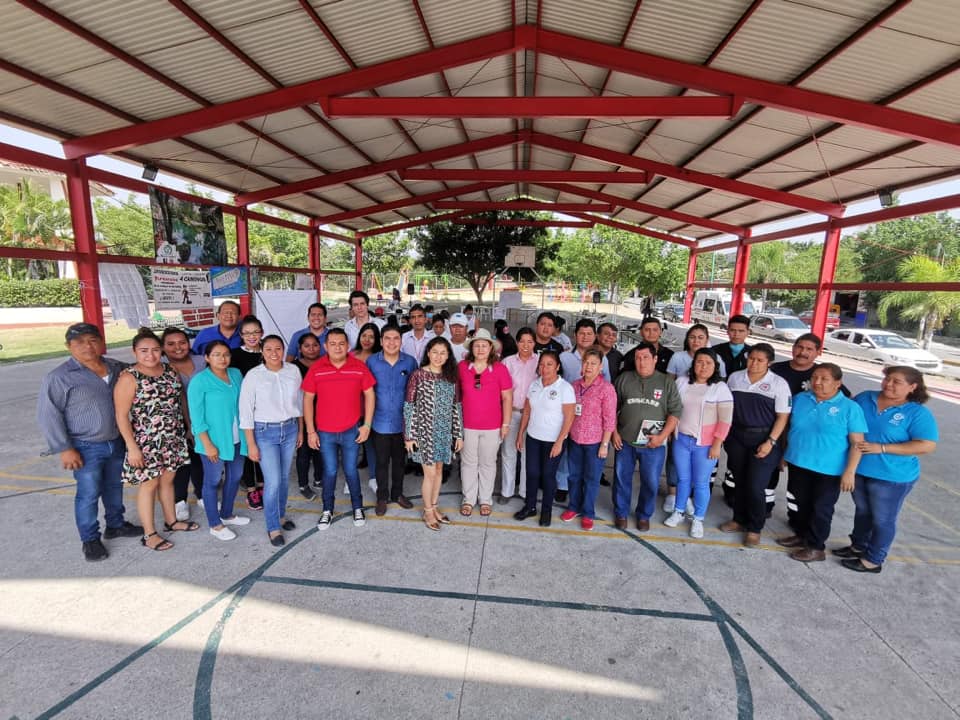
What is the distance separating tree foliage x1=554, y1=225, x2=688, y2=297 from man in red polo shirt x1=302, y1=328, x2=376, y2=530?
22.9 metres

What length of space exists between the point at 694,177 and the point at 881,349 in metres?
10.2

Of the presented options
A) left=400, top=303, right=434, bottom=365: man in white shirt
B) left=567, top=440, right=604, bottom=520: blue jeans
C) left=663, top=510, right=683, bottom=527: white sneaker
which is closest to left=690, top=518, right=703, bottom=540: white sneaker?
left=663, top=510, right=683, bottom=527: white sneaker

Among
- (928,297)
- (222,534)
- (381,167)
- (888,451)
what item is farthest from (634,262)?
(222,534)

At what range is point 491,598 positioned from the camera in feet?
10.2

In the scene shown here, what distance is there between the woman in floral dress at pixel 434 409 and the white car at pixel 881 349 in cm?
1662

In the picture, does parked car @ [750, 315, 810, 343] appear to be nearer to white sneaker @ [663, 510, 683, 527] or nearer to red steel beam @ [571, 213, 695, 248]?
red steel beam @ [571, 213, 695, 248]

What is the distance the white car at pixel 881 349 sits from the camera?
541 inches

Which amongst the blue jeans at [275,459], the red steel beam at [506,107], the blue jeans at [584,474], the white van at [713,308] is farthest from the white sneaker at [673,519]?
the white van at [713,308]

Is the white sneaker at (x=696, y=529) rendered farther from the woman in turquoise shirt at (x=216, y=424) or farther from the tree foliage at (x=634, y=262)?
the tree foliage at (x=634, y=262)

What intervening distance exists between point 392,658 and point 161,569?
2.04 meters

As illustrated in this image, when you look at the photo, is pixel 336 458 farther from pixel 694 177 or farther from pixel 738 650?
pixel 694 177

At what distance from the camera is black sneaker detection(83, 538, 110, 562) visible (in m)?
3.41

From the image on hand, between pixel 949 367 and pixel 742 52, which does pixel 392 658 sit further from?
pixel 949 367

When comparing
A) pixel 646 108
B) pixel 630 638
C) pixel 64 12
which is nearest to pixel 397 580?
pixel 630 638
